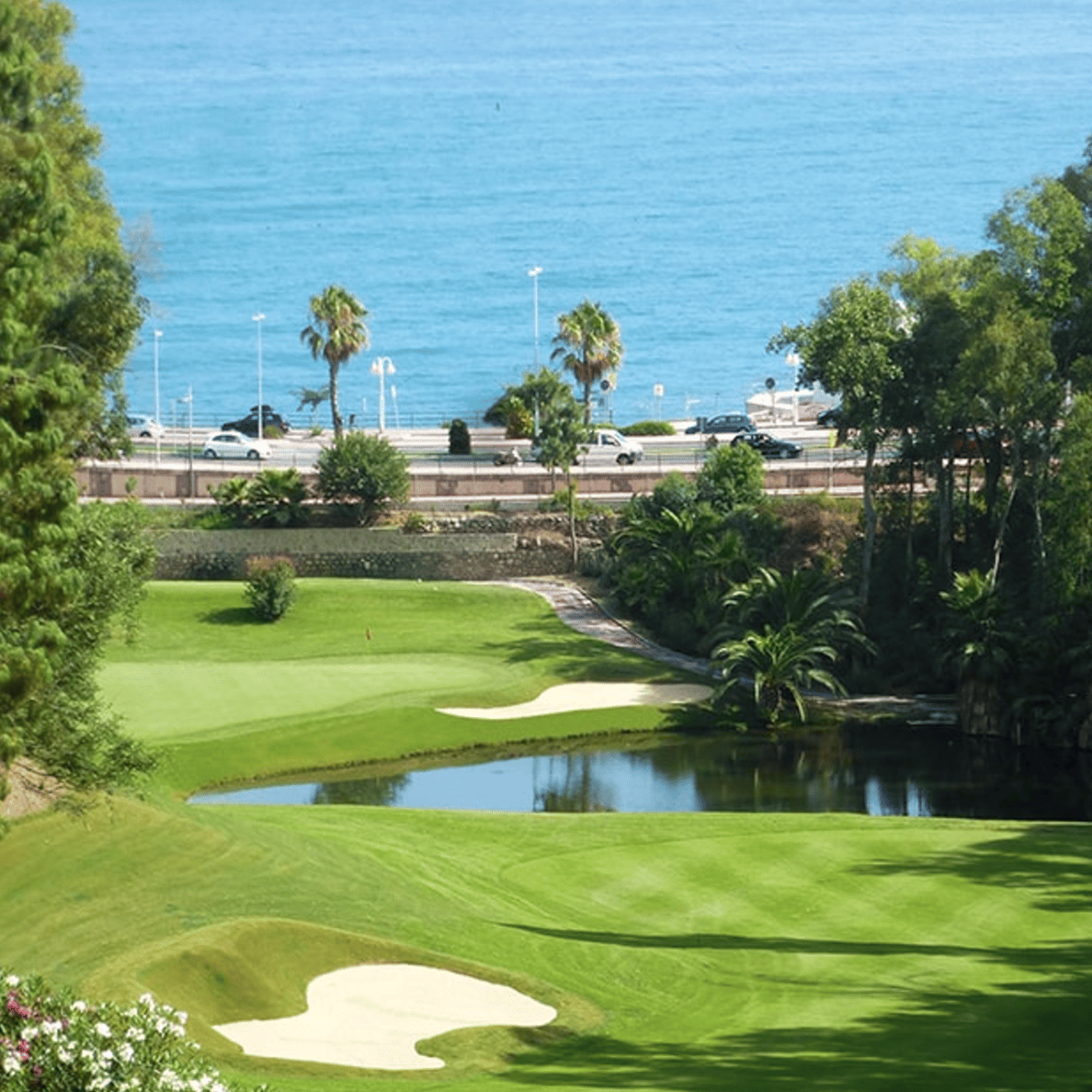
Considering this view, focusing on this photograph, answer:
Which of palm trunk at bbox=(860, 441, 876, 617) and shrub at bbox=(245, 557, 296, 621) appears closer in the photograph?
palm trunk at bbox=(860, 441, 876, 617)

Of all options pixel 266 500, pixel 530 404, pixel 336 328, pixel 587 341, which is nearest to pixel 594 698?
pixel 266 500

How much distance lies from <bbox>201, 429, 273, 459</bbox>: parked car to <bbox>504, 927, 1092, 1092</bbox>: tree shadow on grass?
67317 mm

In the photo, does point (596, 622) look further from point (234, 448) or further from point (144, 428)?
point (144, 428)

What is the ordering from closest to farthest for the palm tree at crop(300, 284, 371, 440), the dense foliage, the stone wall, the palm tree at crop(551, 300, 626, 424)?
the dense foliage → the stone wall → the palm tree at crop(300, 284, 371, 440) → the palm tree at crop(551, 300, 626, 424)

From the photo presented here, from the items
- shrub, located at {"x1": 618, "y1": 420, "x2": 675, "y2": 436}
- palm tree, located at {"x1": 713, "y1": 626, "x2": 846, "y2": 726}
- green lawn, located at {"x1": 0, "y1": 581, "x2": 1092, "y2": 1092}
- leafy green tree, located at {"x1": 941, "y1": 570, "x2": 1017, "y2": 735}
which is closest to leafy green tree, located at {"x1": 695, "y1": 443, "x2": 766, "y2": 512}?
palm tree, located at {"x1": 713, "y1": 626, "x2": 846, "y2": 726}

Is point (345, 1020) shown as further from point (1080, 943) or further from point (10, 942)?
point (1080, 943)

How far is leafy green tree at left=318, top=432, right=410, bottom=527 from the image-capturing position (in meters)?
84.5

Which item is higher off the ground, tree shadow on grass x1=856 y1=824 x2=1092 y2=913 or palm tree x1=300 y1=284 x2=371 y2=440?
palm tree x1=300 y1=284 x2=371 y2=440

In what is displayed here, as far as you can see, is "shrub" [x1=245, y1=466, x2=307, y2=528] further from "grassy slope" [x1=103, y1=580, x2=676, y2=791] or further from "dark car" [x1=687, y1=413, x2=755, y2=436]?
"dark car" [x1=687, y1=413, x2=755, y2=436]

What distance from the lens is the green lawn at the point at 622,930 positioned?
29.1 m

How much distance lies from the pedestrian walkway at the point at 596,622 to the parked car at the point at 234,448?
19.2 meters

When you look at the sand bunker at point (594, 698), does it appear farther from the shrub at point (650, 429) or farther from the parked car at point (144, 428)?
the parked car at point (144, 428)

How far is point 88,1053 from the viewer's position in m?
20.7

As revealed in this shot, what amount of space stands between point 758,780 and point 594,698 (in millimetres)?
9462
